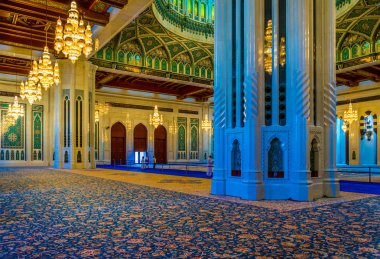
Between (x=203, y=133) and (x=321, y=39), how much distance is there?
18957 mm

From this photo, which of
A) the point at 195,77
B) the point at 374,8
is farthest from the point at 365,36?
the point at 195,77

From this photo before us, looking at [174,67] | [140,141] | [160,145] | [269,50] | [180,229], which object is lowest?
[180,229]

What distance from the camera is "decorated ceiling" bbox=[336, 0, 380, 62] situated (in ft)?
46.2

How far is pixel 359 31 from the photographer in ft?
50.8

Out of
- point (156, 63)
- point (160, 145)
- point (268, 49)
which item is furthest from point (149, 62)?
point (268, 49)

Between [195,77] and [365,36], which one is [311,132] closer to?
[365,36]

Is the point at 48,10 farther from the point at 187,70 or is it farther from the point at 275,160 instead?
the point at 187,70

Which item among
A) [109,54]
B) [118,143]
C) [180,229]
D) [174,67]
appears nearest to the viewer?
[180,229]

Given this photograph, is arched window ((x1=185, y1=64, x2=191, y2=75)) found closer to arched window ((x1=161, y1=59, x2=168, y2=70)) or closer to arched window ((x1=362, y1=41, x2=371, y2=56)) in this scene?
arched window ((x1=161, y1=59, x2=168, y2=70))

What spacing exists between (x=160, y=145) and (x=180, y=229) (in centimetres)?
1963

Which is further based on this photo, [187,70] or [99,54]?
[187,70]

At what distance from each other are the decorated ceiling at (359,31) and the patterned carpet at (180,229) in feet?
39.0

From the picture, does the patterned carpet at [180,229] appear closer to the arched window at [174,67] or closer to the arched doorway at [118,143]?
the arched window at [174,67]

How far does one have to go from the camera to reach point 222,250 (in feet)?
8.41
